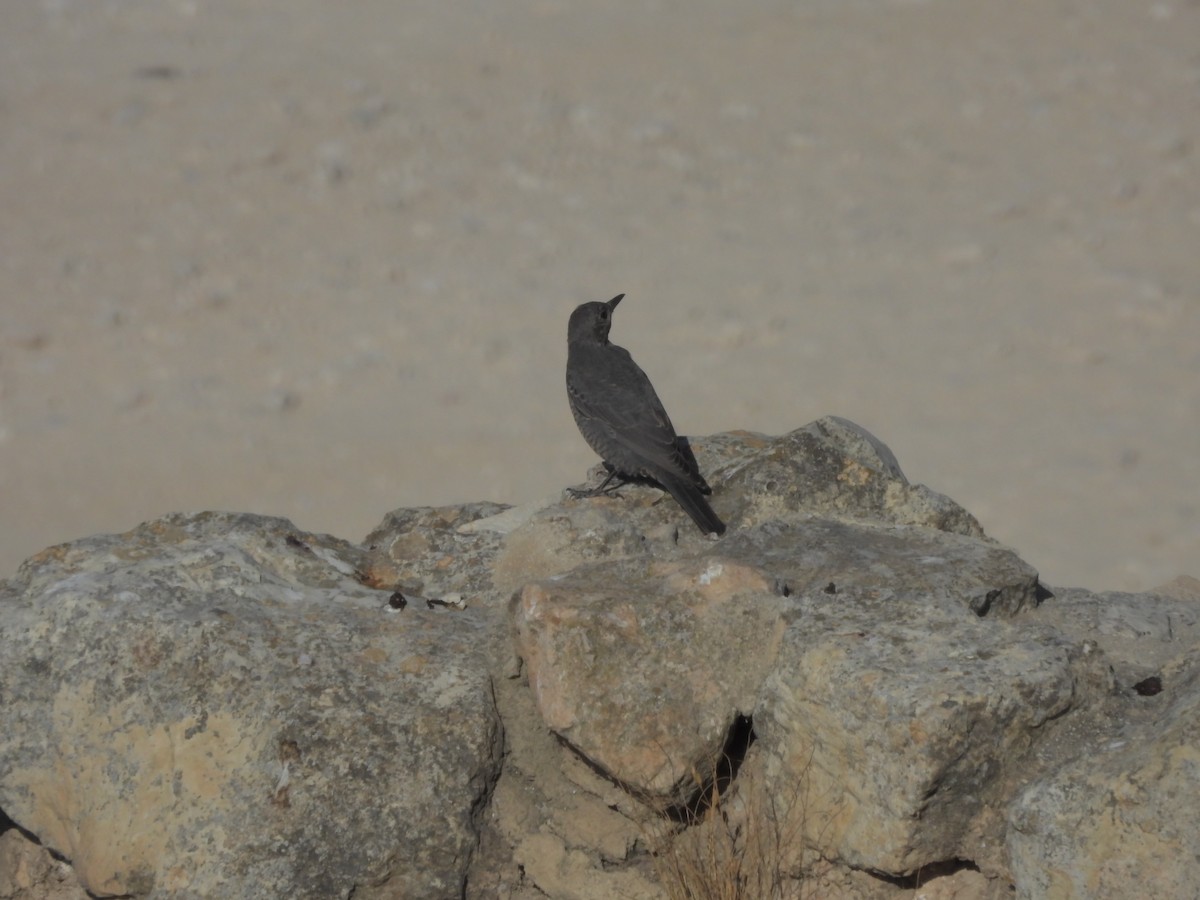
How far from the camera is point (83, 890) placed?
4.52 metres

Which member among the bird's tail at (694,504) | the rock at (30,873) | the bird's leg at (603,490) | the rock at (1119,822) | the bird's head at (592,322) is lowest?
the rock at (30,873)

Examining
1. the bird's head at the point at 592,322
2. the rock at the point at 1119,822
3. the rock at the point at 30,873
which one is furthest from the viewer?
the bird's head at the point at 592,322

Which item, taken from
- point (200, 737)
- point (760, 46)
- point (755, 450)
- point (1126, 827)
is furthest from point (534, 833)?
point (760, 46)

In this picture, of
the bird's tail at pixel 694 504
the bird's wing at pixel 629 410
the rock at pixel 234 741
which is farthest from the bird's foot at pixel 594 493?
the rock at pixel 234 741

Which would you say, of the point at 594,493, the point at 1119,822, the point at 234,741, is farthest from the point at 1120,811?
the point at 594,493

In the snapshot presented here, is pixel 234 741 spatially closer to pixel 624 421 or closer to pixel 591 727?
pixel 591 727

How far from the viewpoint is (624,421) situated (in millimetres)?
6609

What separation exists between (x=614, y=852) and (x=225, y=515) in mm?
1759

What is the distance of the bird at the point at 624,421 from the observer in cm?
554

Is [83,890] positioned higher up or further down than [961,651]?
further down

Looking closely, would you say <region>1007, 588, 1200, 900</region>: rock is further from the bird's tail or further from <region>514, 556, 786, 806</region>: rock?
the bird's tail

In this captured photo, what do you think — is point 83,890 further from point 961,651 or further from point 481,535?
point 961,651

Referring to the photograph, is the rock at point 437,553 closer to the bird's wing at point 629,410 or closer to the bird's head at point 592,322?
the bird's wing at point 629,410

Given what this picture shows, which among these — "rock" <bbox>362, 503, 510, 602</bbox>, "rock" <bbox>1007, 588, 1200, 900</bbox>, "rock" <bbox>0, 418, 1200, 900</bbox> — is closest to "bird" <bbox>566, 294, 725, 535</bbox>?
"rock" <bbox>362, 503, 510, 602</bbox>
